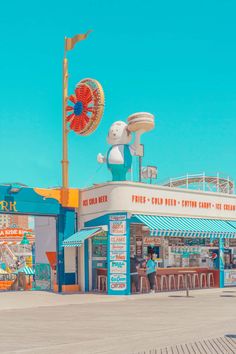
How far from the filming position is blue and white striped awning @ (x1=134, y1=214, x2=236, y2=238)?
22.8m

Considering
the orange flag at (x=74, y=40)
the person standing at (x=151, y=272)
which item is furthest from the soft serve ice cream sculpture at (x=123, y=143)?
the orange flag at (x=74, y=40)

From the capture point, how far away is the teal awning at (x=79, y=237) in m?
23.1

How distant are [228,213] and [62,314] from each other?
14365 mm

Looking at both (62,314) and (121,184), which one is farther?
(121,184)

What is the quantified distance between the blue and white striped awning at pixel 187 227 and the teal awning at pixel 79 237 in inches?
77.6

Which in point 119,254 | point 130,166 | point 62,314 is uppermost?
point 130,166

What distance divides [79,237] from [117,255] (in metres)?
2.00

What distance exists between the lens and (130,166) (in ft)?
80.3

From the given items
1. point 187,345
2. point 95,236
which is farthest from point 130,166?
point 187,345

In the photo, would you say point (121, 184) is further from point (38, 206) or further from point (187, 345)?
point (187, 345)

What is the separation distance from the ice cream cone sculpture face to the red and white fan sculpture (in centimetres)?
82

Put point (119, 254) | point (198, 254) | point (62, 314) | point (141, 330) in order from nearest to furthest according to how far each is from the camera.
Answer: point (141, 330), point (62, 314), point (119, 254), point (198, 254)

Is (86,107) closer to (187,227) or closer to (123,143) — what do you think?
(123,143)

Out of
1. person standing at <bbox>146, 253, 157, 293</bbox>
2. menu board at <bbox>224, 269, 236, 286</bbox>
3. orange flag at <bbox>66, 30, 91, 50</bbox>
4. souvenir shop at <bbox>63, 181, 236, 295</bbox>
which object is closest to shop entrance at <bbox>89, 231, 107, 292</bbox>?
souvenir shop at <bbox>63, 181, 236, 295</bbox>
